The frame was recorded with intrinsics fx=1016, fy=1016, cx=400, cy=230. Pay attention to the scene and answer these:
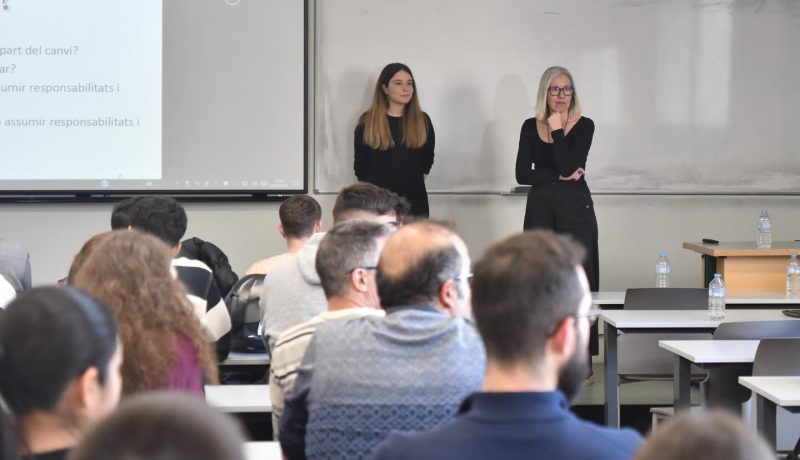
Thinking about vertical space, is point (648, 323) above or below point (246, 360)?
above

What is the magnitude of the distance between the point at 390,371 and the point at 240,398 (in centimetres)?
127

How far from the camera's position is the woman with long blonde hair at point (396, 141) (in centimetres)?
654

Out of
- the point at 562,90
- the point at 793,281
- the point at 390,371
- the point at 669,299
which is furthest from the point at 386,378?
the point at 562,90

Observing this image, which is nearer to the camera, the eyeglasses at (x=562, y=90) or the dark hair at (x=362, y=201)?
the dark hair at (x=362, y=201)

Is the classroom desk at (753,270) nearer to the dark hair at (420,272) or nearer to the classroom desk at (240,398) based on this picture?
the classroom desk at (240,398)

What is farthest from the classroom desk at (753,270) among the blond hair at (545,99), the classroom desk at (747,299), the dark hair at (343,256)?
the dark hair at (343,256)

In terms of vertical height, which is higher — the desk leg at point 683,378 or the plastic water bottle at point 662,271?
the plastic water bottle at point 662,271

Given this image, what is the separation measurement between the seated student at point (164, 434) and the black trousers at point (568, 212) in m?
5.47

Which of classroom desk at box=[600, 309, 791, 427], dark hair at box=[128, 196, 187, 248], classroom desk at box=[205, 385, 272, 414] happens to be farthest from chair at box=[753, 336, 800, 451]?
dark hair at box=[128, 196, 187, 248]

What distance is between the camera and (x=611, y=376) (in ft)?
15.6

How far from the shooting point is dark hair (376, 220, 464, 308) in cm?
225

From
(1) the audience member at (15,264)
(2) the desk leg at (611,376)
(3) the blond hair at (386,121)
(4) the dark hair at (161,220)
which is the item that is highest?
(3) the blond hair at (386,121)

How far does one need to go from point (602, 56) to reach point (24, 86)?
3819 millimetres

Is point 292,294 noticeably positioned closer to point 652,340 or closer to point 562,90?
point 652,340
